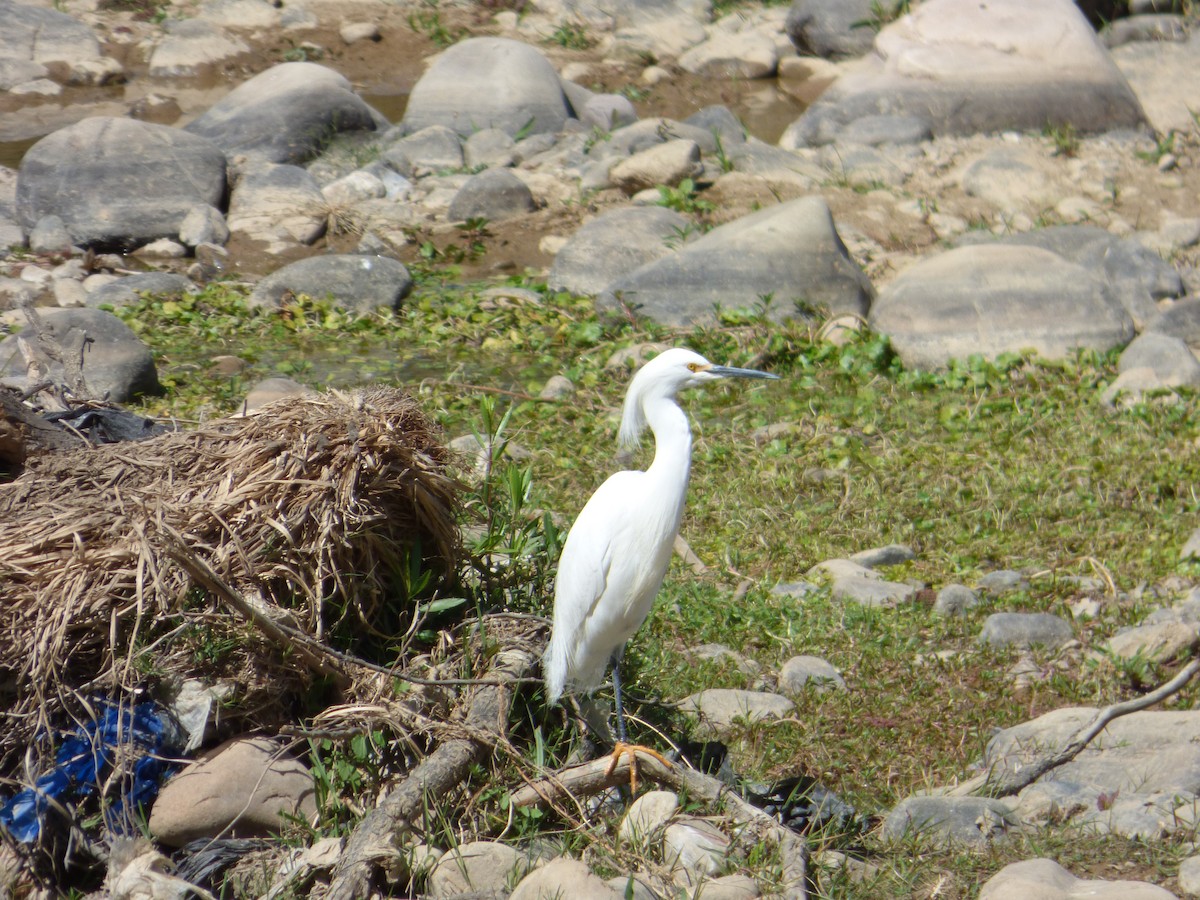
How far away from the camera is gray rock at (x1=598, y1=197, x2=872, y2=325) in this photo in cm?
724

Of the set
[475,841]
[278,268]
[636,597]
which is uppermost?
[636,597]

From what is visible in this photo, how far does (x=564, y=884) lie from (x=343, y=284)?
5390 millimetres

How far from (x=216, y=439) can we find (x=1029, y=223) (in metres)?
6.60

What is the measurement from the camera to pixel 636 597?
3.36 metres

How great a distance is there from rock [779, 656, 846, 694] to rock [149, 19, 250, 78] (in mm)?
10068

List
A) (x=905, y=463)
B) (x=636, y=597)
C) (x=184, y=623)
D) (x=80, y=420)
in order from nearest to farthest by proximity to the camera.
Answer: (x=184, y=623) < (x=636, y=597) < (x=80, y=420) < (x=905, y=463)

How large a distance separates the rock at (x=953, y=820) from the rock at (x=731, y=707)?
0.67 metres

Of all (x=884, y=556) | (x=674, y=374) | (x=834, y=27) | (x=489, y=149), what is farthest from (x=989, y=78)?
(x=674, y=374)

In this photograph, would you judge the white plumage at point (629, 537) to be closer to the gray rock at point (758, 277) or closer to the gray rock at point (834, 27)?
the gray rock at point (758, 277)

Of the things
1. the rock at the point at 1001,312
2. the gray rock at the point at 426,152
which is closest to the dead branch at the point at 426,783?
the rock at the point at 1001,312

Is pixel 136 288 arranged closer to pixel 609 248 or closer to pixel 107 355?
pixel 107 355

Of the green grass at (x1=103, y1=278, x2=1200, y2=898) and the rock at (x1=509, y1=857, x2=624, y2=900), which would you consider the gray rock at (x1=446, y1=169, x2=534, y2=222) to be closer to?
the green grass at (x1=103, y1=278, x2=1200, y2=898)

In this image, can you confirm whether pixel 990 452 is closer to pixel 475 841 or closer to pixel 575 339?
pixel 575 339

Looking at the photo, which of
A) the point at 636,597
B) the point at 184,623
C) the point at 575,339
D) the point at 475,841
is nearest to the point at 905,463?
the point at 575,339
